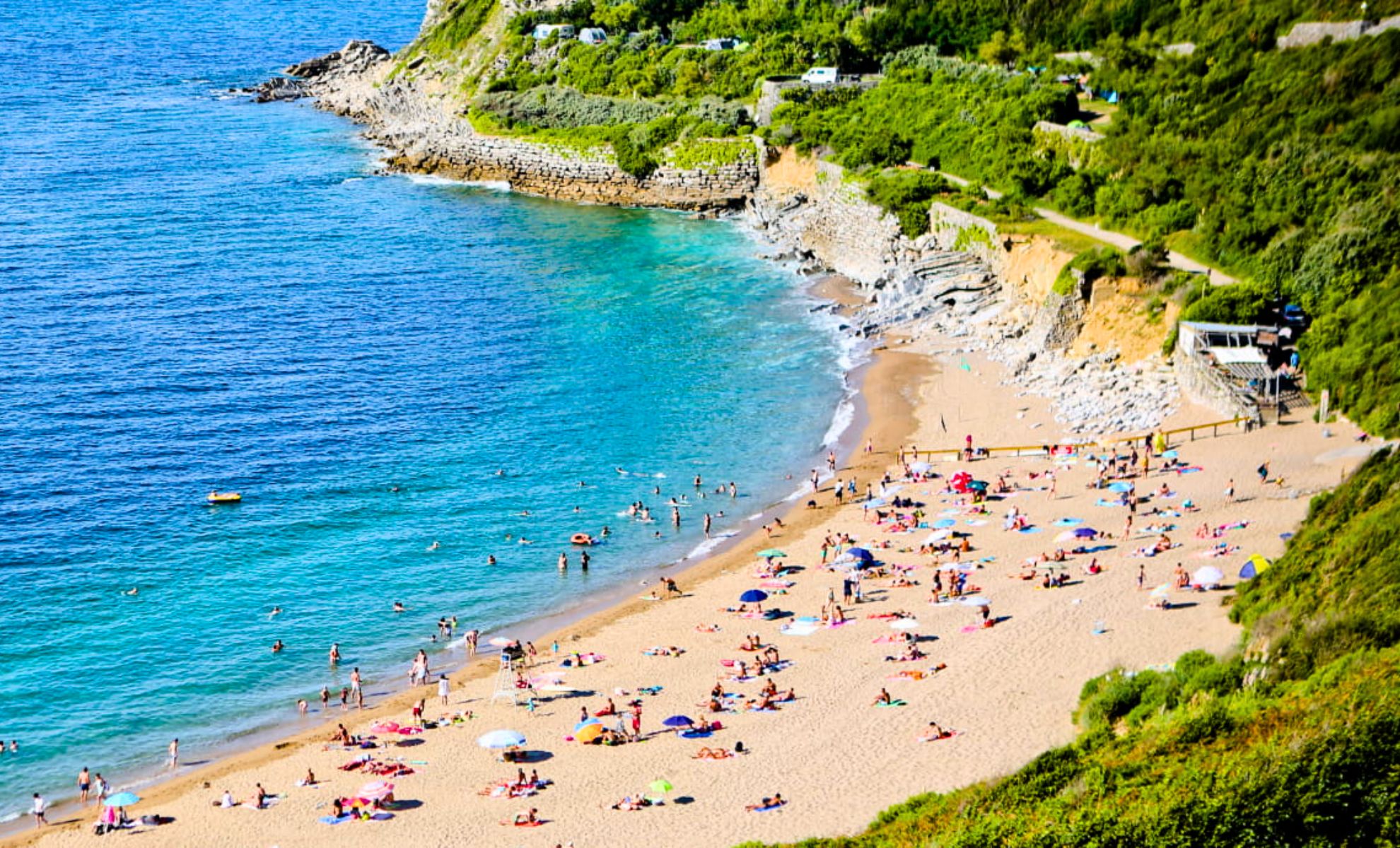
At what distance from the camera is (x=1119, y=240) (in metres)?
62.7

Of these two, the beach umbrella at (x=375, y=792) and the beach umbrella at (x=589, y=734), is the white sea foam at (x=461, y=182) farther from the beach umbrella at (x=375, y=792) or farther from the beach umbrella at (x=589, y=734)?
the beach umbrella at (x=375, y=792)

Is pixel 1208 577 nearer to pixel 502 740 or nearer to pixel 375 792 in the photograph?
pixel 502 740

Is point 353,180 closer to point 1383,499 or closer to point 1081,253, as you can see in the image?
point 1081,253

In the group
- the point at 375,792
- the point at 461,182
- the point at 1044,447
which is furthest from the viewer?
the point at 461,182

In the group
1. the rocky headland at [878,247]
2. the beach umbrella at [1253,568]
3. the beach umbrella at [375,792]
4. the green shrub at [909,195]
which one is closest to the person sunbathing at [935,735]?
the beach umbrella at [1253,568]

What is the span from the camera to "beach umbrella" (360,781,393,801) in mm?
35469

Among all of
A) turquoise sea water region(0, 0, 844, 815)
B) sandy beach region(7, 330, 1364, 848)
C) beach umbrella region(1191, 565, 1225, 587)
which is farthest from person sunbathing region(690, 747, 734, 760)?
beach umbrella region(1191, 565, 1225, 587)

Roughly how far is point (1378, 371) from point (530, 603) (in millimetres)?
28405

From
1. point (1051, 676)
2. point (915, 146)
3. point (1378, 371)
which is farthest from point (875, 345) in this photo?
point (1051, 676)

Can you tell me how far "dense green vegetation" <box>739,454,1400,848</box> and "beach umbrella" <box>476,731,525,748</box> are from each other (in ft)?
36.6

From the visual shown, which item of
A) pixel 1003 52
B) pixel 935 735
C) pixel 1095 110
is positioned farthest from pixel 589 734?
pixel 1003 52

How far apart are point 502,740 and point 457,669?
6.43m

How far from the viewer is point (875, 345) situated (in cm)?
6656

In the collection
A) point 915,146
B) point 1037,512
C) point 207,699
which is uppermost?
point 915,146
